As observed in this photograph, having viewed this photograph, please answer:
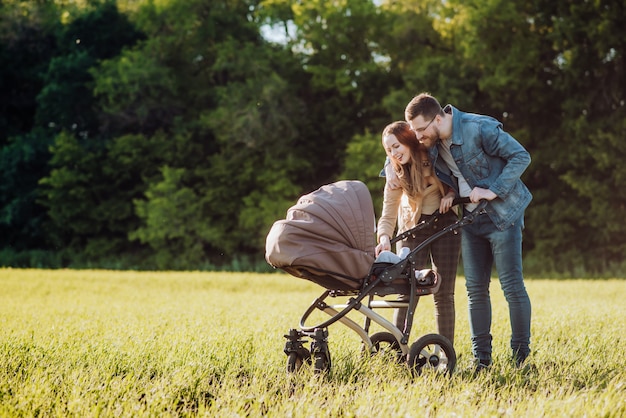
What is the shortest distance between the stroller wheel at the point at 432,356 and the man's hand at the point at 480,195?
0.96 metres

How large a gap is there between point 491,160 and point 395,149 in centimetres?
74

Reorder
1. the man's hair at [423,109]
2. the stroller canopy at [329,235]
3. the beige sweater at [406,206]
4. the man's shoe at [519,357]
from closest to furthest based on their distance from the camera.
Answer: the stroller canopy at [329,235]
the man's hair at [423,109]
the man's shoe at [519,357]
the beige sweater at [406,206]

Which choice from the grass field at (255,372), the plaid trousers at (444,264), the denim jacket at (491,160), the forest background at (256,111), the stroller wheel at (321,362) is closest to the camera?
the grass field at (255,372)

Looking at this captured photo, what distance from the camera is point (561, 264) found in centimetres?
2562

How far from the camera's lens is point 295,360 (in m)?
4.99

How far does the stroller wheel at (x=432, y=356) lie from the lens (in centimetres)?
505

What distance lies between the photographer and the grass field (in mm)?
4051

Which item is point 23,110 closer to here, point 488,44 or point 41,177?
point 41,177

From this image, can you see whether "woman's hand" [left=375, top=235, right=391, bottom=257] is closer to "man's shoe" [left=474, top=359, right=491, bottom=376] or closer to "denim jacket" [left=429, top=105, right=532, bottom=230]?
"denim jacket" [left=429, top=105, right=532, bottom=230]

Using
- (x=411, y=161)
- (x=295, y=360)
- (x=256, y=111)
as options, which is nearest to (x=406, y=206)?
(x=411, y=161)

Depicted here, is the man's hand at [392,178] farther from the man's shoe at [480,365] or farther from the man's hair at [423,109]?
the man's shoe at [480,365]

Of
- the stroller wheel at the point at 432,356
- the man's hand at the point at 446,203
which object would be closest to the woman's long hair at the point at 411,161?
the man's hand at the point at 446,203

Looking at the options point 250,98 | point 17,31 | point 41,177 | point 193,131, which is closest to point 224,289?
point 250,98

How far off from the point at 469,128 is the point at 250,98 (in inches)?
904
